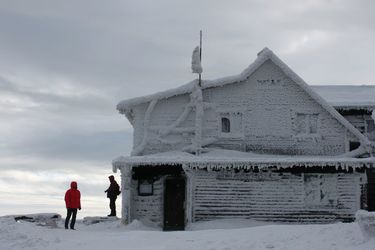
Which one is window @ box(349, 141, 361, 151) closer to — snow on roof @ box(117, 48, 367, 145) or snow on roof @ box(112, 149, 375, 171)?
snow on roof @ box(117, 48, 367, 145)

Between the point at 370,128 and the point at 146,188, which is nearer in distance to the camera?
the point at 146,188

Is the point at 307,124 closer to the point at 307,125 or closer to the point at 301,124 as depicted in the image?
the point at 307,125

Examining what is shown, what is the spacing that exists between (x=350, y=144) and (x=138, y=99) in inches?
387

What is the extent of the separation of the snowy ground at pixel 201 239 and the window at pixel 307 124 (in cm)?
1005

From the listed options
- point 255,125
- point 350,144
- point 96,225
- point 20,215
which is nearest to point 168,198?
point 96,225

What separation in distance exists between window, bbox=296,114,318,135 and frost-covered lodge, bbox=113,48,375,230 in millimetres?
45

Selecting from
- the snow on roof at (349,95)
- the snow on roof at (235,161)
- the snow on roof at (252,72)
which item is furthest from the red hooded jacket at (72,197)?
the snow on roof at (349,95)

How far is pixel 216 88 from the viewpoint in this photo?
83.1ft

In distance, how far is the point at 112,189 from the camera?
24328mm

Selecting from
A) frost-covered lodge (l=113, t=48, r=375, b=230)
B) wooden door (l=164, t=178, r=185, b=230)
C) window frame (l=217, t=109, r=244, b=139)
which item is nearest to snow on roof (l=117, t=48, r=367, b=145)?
frost-covered lodge (l=113, t=48, r=375, b=230)

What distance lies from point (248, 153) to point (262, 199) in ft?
6.79

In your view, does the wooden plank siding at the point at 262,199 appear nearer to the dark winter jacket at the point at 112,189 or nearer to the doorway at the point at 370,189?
the doorway at the point at 370,189

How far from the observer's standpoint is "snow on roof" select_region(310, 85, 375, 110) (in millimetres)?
26516

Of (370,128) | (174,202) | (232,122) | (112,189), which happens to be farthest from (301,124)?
(112,189)
